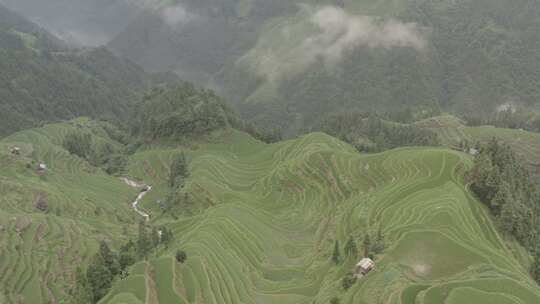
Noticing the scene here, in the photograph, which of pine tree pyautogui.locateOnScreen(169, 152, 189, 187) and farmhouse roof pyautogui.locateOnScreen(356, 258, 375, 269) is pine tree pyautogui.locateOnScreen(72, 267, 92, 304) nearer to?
farmhouse roof pyautogui.locateOnScreen(356, 258, 375, 269)

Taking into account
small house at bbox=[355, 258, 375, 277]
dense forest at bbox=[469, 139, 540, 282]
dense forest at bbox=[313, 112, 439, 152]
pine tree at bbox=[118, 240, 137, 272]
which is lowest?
pine tree at bbox=[118, 240, 137, 272]

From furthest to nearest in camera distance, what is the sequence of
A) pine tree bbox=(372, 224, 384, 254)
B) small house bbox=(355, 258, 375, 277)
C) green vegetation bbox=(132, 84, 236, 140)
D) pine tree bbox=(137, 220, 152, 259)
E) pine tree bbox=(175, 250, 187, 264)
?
1. green vegetation bbox=(132, 84, 236, 140)
2. pine tree bbox=(137, 220, 152, 259)
3. pine tree bbox=(175, 250, 187, 264)
4. pine tree bbox=(372, 224, 384, 254)
5. small house bbox=(355, 258, 375, 277)

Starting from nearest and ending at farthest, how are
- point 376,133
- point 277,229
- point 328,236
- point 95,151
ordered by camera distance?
point 328,236
point 277,229
point 95,151
point 376,133

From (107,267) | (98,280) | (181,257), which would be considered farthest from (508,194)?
(98,280)

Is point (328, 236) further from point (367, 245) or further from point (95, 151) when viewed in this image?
point (95, 151)

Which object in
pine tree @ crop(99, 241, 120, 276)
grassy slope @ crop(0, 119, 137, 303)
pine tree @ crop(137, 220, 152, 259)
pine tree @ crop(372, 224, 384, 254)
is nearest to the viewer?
pine tree @ crop(372, 224, 384, 254)

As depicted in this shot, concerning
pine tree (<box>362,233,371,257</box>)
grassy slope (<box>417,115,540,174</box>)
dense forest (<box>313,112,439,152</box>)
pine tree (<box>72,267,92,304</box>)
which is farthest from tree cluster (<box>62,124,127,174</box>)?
grassy slope (<box>417,115,540,174</box>)
